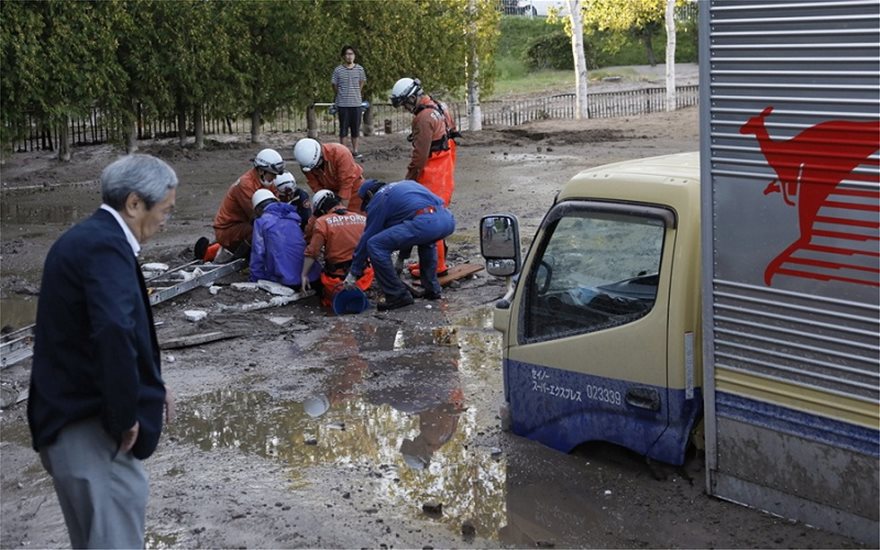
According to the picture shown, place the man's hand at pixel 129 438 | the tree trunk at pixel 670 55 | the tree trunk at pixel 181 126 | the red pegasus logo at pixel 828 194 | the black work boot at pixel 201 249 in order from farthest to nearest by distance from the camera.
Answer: the tree trunk at pixel 670 55 → the tree trunk at pixel 181 126 → the black work boot at pixel 201 249 → the red pegasus logo at pixel 828 194 → the man's hand at pixel 129 438

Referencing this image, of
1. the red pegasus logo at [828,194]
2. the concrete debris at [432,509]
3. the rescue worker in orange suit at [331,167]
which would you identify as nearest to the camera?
the red pegasus logo at [828,194]

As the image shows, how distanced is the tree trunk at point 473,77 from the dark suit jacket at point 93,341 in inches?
1020

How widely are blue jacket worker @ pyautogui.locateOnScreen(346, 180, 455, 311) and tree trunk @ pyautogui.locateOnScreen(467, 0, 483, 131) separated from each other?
18.8 m

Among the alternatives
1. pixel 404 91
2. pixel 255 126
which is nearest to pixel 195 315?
pixel 404 91

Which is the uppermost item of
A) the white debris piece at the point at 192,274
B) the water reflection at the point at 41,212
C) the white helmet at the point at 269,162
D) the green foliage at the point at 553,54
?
the green foliage at the point at 553,54

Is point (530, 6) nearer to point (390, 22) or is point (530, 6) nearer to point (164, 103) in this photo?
point (390, 22)

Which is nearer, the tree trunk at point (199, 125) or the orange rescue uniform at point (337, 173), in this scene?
the orange rescue uniform at point (337, 173)

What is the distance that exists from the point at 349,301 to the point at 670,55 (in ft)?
85.5

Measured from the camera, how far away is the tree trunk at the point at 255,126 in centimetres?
2545

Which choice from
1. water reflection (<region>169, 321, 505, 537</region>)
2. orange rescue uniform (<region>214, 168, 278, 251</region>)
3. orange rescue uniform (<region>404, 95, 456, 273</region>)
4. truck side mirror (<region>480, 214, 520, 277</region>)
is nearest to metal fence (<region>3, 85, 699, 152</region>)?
orange rescue uniform (<region>214, 168, 278, 251</region>)

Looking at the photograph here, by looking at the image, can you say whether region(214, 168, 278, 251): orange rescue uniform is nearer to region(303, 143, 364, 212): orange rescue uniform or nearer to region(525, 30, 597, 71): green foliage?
region(303, 143, 364, 212): orange rescue uniform

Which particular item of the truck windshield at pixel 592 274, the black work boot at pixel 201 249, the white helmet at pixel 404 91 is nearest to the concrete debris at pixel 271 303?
the black work boot at pixel 201 249

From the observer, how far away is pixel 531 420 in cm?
680

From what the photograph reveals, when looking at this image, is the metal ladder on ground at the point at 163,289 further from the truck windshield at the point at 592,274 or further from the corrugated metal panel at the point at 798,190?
the corrugated metal panel at the point at 798,190
